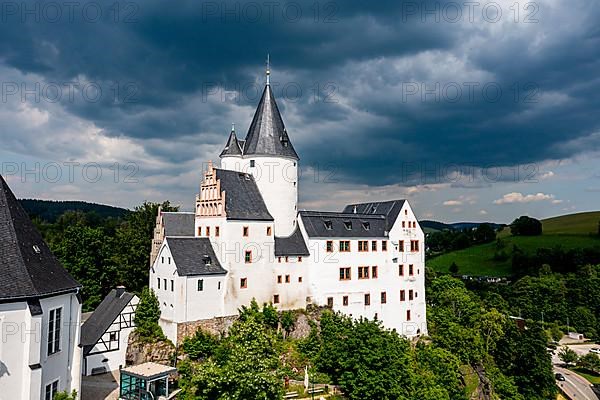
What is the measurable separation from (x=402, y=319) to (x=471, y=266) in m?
69.7

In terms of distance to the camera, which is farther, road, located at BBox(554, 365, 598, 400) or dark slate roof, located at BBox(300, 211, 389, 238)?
road, located at BBox(554, 365, 598, 400)

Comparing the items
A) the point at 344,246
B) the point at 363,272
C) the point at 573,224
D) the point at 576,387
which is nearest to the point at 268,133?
the point at 344,246

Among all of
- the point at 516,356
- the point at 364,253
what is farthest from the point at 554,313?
the point at 364,253

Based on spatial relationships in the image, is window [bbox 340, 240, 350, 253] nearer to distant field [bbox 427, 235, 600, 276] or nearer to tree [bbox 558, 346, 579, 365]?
tree [bbox 558, 346, 579, 365]

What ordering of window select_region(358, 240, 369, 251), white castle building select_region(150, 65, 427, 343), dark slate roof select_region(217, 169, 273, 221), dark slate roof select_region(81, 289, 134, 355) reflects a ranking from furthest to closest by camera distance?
1. window select_region(358, 240, 369, 251)
2. dark slate roof select_region(217, 169, 273, 221)
3. white castle building select_region(150, 65, 427, 343)
4. dark slate roof select_region(81, 289, 134, 355)

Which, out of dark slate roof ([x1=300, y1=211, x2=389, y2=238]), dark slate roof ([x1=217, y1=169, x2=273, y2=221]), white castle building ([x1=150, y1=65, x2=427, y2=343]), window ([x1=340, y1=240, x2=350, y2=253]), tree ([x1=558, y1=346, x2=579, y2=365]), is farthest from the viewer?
tree ([x1=558, y1=346, x2=579, y2=365])

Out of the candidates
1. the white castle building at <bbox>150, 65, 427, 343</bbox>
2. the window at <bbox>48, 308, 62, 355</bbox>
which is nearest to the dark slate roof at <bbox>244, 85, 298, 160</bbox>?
the white castle building at <bbox>150, 65, 427, 343</bbox>

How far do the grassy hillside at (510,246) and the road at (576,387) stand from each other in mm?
44048

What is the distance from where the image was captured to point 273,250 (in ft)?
133

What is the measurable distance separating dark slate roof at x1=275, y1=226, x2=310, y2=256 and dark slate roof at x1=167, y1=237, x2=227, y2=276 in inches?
→ 226

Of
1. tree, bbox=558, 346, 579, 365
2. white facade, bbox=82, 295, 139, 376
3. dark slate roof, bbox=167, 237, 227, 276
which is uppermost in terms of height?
dark slate roof, bbox=167, 237, 227, 276

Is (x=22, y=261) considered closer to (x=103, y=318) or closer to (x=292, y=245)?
(x=103, y=318)

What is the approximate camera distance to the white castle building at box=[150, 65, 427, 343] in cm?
3619

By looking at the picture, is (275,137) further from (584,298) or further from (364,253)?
(584,298)
